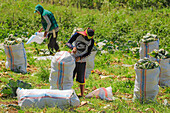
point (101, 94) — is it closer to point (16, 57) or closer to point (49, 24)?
point (16, 57)

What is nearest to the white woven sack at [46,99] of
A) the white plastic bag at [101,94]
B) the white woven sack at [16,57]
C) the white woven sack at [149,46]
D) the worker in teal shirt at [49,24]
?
the white plastic bag at [101,94]

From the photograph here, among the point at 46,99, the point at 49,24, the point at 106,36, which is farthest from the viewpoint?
the point at 106,36

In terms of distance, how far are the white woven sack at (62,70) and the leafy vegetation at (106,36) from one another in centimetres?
48

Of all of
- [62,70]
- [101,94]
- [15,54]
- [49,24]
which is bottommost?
[101,94]

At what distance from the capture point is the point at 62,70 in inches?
200

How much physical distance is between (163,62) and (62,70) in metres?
2.51

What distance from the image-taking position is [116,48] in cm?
984

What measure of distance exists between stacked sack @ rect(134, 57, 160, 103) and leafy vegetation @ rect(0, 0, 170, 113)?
0.21 meters

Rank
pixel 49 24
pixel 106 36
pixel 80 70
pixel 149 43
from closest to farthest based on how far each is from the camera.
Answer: pixel 80 70 → pixel 149 43 → pixel 49 24 → pixel 106 36

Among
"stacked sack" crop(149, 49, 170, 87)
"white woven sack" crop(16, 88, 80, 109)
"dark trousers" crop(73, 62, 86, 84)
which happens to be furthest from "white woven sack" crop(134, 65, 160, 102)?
"white woven sack" crop(16, 88, 80, 109)

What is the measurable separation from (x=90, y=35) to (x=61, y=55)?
61 centimetres

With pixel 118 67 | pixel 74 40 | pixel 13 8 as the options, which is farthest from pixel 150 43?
pixel 13 8

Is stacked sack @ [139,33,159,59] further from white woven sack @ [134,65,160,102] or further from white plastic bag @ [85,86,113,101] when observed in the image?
white plastic bag @ [85,86,113,101]

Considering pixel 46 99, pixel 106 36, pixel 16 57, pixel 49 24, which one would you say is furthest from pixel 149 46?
pixel 46 99
